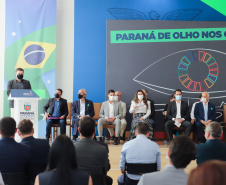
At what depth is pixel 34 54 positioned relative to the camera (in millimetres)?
8367

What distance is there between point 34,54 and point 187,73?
381 cm

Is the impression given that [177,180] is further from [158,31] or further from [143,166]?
[158,31]

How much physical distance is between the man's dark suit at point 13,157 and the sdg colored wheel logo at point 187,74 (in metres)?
6.23

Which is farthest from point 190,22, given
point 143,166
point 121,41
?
point 143,166

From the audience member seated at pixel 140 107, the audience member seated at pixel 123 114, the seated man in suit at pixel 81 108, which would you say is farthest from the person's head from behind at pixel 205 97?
the seated man in suit at pixel 81 108

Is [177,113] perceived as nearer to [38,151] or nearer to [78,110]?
[78,110]

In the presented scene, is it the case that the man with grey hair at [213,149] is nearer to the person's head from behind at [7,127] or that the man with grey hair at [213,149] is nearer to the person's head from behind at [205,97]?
the person's head from behind at [7,127]

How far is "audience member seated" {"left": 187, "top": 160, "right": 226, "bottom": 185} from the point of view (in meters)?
0.88

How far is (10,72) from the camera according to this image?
26.9 ft

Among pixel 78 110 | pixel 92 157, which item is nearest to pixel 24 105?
pixel 78 110

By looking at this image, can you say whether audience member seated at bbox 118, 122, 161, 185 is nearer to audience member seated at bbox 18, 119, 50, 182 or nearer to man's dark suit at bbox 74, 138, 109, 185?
man's dark suit at bbox 74, 138, 109, 185

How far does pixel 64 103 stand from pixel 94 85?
4.82ft

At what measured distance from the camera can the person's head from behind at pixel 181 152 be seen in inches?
73.3

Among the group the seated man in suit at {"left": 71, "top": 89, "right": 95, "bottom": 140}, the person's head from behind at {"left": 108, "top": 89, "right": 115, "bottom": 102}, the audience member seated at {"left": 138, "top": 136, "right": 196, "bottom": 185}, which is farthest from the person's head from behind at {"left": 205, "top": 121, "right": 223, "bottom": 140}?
the person's head from behind at {"left": 108, "top": 89, "right": 115, "bottom": 102}
